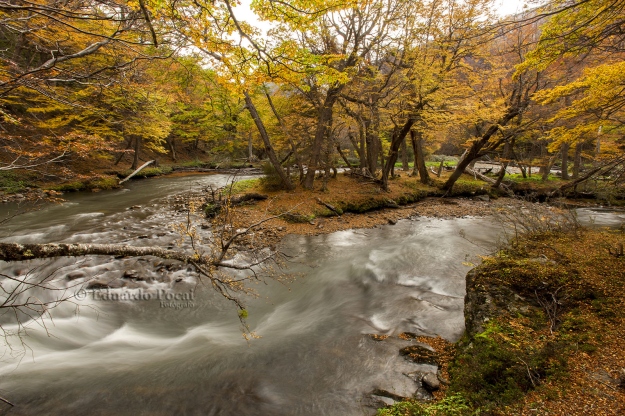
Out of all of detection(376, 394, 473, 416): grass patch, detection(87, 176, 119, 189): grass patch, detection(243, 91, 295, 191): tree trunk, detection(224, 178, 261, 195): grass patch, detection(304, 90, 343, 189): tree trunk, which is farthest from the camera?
detection(87, 176, 119, 189): grass patch

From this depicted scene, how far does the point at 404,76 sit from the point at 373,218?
19.5ft

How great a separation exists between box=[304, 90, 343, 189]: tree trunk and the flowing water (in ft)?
15.4

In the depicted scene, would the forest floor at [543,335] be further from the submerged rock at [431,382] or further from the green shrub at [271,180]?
the green shrub at [271,180]

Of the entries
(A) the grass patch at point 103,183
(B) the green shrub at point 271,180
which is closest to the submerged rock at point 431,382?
(B) the green shrub at point 271,180

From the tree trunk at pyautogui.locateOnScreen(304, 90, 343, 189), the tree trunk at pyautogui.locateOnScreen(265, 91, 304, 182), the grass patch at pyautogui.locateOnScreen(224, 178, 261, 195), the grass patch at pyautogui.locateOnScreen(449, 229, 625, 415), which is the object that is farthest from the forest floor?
the grass patch at pyautogui.locateOnScreen(224, 178, 261, 195)

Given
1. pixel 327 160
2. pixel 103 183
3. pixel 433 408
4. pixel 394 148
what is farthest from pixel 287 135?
pixel 103 183

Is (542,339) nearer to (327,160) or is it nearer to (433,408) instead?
(433,408)

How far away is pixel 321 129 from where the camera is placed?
1137 cm

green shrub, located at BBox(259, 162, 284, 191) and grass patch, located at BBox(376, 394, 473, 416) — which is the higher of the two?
green shrub, located at BBox(259, 162, 284, 191)

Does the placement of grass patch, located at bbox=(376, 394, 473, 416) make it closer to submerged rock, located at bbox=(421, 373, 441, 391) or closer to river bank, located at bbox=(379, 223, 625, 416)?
river bank, located at bbox=(379, 223, 625, 416)

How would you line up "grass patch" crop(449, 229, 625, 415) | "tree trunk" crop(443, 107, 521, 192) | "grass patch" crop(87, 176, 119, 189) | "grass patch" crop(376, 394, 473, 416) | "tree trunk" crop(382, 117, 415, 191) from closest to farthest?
"grass patch" crop(449, 229, 625, 415) → "grass patch" crop(376, 394, 473, 416) → "tree trunk" crop(443, 107, 521, 192) → "tree trunk" crop(382, 117, 415, 191) → "grass patch" crop(87, 176, 119, 189)

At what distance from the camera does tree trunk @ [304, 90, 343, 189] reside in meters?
11.0

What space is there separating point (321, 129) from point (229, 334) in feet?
29.2

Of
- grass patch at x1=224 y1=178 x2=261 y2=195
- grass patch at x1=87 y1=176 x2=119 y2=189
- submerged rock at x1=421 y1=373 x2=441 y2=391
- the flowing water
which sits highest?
grass patch at x1=87 y1=176 x2=119 y2=189
